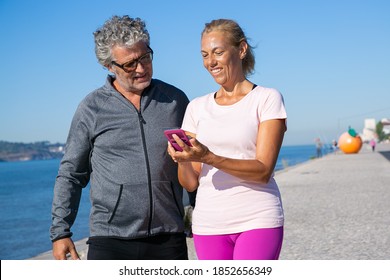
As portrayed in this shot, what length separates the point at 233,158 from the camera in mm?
2605

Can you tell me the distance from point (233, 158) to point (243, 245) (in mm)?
345

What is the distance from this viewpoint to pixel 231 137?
2.66 meters

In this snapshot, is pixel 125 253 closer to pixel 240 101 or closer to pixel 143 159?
pixel 143 159

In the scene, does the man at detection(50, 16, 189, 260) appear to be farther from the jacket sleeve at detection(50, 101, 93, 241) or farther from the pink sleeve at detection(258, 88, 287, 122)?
the pink sleeve at detection(258, 88, 287, 122)

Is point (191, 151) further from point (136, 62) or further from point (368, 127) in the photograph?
point (368, 127)

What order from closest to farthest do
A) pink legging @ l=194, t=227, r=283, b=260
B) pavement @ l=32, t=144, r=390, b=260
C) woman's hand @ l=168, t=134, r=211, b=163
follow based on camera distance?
1. woman's hand @ l=168, t=134, r=211, b=163
2. pink legging @ l=194, t=227, r=283, b=260
3. pavement @ l=32, t=144, r=390, b=260

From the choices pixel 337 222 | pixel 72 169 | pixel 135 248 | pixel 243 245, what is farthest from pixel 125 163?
pixel 337 222

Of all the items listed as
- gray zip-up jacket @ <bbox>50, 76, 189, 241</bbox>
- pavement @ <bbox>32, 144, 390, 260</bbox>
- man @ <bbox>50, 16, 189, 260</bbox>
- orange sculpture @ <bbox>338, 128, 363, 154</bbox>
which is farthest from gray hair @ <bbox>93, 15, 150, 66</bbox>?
orange sculpture @ <bbox>338, 128, 363, 154</bbox>

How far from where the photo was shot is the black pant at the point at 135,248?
2.99 m

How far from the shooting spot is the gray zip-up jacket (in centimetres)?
299

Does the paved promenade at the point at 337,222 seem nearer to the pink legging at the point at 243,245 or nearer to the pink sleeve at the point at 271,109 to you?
the pink legging at the point at 243,245

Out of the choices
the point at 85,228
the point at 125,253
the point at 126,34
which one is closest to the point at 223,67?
the point at 126,34

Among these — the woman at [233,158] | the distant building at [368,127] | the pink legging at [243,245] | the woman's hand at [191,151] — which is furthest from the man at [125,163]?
the distant building at [368,127]

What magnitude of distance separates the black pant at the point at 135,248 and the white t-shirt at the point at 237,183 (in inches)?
13.0
